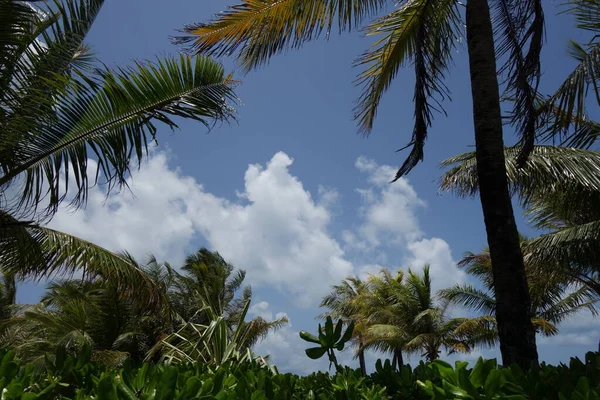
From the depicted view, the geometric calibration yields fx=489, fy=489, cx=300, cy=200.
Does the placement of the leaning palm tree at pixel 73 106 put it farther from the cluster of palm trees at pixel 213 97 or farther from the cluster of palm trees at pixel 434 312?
the cluster of palm trees at pixel 434 312

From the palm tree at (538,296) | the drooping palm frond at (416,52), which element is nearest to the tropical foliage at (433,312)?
the palm tree at (538,296)

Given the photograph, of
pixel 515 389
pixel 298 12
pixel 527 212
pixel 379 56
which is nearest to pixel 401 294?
pixel 527 212

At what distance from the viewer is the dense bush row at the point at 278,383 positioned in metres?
1.06

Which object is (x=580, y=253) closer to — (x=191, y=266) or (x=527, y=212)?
(x=527, y=212)

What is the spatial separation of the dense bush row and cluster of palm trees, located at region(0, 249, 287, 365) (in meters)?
4.56

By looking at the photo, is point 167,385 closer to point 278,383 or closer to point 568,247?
point 278,383

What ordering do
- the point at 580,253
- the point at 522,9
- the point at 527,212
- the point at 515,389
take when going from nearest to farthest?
the point at 515,389, the point at 522,9, the point at 580,253, the point at 527,212

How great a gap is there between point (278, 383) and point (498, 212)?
3.03 metres

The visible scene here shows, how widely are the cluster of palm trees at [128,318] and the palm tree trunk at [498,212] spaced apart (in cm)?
349

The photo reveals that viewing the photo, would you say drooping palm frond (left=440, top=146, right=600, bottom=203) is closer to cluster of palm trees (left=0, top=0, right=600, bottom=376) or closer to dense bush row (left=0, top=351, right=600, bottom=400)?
cluster of palm trees (left=0, top=0, right=600, bottom=376)

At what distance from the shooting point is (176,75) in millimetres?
6340

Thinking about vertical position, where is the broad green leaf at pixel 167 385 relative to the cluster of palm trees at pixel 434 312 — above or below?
Answer: below

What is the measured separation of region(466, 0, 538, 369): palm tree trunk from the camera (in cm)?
388

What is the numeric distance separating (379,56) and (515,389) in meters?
7.11
